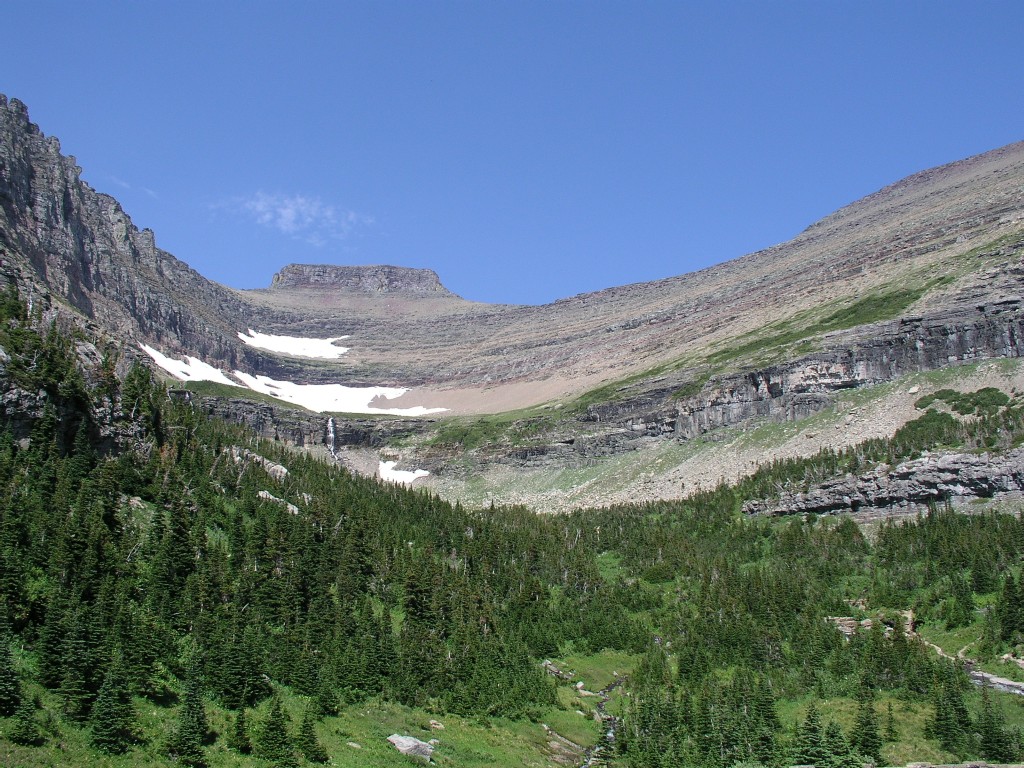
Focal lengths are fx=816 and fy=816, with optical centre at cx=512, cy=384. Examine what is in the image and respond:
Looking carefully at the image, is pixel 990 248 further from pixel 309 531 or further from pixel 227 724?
pixel 227 724

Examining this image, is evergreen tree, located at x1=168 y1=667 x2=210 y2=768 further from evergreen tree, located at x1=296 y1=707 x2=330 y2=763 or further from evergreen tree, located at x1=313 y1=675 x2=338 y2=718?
evergreen tree, located at x1=313 y1=675 x2=338 y2=718

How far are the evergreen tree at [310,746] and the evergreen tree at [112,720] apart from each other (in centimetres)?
812

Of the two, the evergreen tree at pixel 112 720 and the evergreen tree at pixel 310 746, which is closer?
the evergreen tree at pixel 112 720

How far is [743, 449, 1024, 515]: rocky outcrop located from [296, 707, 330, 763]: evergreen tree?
8972 cm

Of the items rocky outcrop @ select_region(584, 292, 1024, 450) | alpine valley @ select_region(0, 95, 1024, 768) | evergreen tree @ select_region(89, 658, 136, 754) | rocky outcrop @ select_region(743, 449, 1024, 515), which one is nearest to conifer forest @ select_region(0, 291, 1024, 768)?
evergreen tree @ select_region(89, 658, 136, 754)

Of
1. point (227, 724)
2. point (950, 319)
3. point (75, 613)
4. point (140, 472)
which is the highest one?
point (950, 319)

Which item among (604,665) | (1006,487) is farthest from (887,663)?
(1006,487)

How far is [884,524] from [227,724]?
292 feet

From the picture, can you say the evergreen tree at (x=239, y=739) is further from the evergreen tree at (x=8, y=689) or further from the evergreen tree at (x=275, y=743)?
→ the evergreen tree at (x=8, y=689)

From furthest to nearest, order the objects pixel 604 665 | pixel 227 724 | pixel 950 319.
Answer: pixel 950 319 < pixel 604 665 < pixel 227 724

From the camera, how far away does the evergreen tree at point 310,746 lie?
41281 millimetres

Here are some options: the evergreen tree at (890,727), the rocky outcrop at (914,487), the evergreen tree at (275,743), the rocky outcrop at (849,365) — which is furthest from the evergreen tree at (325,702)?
the rocky outcrop at (849,365)

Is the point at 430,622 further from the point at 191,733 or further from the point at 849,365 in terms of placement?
the point at 849,365

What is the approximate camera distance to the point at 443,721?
5641 centimetres
